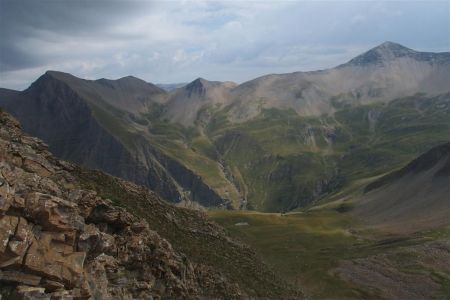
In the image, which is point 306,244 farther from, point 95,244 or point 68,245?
point 68,245

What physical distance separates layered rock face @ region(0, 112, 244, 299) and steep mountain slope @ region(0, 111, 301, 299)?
0.20 feet

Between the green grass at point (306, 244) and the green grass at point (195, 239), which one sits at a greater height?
the green grass at point (195, 239)

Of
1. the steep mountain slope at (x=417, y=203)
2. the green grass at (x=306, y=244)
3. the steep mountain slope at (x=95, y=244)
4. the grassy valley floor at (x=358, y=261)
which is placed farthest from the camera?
the steep mountain slope at (x=417, y=203)

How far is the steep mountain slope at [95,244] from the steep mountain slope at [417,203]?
295 feet

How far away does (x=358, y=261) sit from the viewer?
98.2 m

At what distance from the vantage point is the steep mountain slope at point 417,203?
139m

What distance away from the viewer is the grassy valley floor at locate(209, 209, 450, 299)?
80125 millimetres

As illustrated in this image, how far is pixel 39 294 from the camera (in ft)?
89.5

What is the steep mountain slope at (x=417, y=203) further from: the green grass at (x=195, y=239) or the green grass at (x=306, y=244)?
the green grass at (x=195, y=239)

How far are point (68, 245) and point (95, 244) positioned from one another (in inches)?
127

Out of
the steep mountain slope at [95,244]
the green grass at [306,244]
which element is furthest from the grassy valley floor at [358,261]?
the steep mountain slope at [95,244]

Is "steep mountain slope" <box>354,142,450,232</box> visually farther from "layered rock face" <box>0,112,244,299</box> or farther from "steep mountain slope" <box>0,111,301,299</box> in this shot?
"layered rock face" <box>0,112,244,299</box>

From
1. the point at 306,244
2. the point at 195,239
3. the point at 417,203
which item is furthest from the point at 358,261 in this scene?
the point at 417,203

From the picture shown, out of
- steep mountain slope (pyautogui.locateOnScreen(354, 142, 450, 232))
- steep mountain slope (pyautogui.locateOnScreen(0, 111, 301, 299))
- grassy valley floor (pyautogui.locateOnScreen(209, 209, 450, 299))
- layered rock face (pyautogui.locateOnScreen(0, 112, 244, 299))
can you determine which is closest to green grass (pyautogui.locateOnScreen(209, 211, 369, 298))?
grassy valley floor (pyautogui.locateOnScreen(209, 209, 450, 299))
